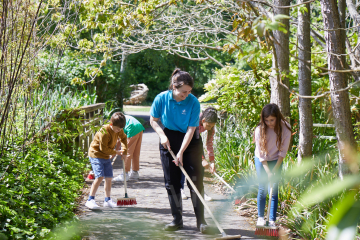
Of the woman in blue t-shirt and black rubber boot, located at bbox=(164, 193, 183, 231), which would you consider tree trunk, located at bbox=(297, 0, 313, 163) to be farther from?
black rubber boot, located at bbox=(164, 193, 183, 231)

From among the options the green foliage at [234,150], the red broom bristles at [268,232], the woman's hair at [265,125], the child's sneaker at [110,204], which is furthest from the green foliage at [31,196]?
the green foliage at [234,150]

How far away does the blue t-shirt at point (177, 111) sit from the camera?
14.1ft

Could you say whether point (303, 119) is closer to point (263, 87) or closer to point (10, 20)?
point (263, 87)

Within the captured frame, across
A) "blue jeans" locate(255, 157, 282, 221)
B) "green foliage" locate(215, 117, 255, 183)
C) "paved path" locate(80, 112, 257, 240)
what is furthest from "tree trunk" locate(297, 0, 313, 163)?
"paved path" locate(80, 112, 257, 240)

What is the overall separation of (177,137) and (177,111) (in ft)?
0.98

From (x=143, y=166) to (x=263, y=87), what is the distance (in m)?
3.13

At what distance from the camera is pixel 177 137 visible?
4379 millimetres

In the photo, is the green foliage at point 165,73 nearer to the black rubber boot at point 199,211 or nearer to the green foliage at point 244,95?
the green foliage at point 244,95

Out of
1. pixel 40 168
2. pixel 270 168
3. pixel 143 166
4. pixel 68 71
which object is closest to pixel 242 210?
pixel 270 168

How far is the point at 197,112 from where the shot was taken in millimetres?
4309

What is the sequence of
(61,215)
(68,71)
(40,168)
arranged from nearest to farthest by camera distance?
(61,215) < (40,168) < (68,71)

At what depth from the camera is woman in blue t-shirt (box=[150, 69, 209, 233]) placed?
4.25 metres

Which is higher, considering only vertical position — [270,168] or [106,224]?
[270,168]

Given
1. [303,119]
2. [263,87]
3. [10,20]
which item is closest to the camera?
[10,20]
